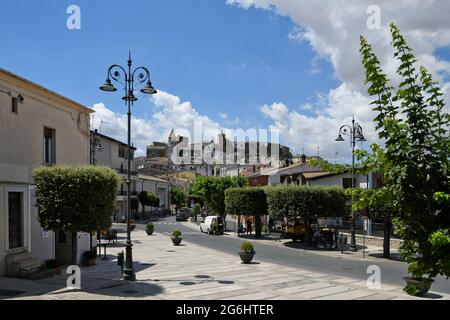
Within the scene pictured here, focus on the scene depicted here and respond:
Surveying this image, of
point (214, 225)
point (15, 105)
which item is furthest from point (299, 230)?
point (15, 105)

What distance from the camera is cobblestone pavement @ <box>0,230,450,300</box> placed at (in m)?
14.7

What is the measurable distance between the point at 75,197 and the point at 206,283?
600 cm

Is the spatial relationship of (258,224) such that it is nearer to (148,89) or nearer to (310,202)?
(310,202)

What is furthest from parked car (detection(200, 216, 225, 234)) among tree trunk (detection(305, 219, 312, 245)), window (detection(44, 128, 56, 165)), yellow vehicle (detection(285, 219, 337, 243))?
window (detection(44, 128, 56, 165))

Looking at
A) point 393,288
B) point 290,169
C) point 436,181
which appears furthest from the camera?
point 290,169

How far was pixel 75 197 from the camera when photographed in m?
15.7

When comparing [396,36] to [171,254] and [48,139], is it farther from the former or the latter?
[171,254]

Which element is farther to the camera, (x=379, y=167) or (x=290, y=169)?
(x=290, y=169)

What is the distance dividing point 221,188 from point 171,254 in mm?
24556

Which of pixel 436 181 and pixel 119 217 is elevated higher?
pixel 436 181

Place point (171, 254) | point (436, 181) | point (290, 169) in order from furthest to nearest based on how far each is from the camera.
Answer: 1. point (290, 169)
2. point (171, 254)
3. point (436, 181)

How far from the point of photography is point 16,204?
17219 mm

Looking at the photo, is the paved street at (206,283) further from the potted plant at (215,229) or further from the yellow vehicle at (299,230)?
the potted plant at (215,229)
